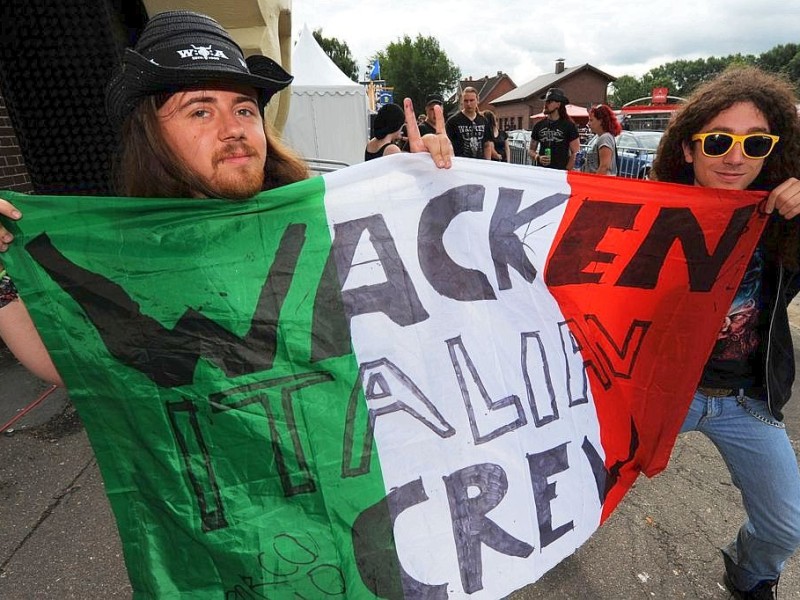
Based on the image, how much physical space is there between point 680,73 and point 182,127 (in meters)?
128

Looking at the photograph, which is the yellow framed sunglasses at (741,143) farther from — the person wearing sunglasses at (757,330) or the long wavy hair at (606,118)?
the long wavy hair at (606,118)

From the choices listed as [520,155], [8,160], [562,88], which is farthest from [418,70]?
[8,160]

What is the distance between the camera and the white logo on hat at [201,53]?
4.80 ft

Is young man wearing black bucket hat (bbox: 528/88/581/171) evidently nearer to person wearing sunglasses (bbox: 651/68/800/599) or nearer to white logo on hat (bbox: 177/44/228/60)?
person wearing sunglasses (bbox: 651/68/800/599)

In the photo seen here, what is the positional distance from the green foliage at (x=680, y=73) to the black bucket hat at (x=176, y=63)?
87034 mm

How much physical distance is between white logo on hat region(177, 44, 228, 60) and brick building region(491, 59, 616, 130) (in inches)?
2150

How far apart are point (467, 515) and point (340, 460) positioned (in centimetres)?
42

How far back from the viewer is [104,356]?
1.42 m

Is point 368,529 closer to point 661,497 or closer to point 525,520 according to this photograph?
point 525,520

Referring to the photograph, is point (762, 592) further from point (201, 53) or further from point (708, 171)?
point (201, 53)

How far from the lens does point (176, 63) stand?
4.75 ft

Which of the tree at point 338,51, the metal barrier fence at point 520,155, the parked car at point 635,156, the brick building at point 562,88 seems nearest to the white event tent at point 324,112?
the parked car at point 635,156

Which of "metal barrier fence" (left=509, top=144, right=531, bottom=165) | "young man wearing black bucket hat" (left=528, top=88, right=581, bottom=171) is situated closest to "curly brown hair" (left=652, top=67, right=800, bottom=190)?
"young man wearing black bucket hat" (left=528, top=88, right=581, bottom=171)

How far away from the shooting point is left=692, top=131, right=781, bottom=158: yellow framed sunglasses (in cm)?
178
